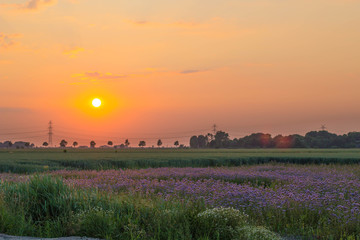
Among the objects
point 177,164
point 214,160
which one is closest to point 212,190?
point 177,164

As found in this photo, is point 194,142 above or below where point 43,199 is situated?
above

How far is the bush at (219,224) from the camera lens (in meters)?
8.55

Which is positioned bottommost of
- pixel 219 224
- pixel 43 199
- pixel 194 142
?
pixel 219 224

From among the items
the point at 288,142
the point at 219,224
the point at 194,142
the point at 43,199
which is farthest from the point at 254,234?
the point at 194,142

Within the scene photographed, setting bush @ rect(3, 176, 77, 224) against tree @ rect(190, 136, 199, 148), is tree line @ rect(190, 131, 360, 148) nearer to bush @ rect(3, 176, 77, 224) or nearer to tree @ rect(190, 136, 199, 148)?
tree @ rect(190, 136, 199, 148)

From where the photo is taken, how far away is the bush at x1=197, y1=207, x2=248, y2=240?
8555 millimetres

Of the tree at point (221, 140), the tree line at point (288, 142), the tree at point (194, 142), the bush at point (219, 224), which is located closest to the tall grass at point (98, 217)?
the bush at point (219, 224)

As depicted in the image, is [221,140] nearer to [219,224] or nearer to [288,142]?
[288,142]

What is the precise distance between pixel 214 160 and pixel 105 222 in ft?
97.9

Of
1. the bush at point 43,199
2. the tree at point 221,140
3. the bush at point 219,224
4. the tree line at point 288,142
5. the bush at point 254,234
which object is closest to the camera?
the bush at point 254,234

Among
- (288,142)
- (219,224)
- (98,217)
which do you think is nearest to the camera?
(219,224)

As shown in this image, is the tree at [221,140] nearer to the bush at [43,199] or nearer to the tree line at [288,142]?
the tree line at [288,142]

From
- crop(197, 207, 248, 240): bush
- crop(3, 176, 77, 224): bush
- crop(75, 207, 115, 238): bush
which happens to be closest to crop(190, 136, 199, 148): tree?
crop(3, 176, 77, 224): bush

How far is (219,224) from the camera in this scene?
343 inches
